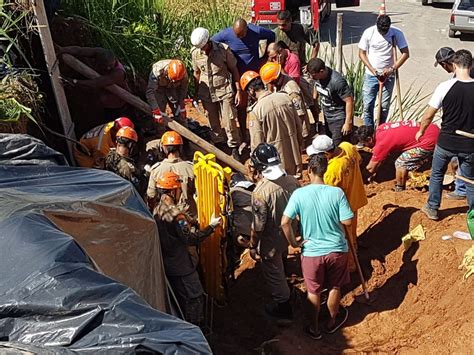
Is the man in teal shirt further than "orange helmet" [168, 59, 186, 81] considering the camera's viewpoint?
No

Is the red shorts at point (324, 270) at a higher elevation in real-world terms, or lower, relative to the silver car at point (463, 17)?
higher

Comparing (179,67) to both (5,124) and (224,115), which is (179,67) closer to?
(224,115)

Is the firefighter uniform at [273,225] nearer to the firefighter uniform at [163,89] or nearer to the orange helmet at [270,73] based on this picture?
the orange helmet at [270,73]

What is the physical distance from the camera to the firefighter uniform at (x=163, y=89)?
27.9 ft

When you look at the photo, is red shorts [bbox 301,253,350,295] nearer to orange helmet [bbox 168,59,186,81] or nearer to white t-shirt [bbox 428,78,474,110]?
white t-shirt [bbox 428,78,474,110]

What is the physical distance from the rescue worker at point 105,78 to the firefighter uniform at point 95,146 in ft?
2.68

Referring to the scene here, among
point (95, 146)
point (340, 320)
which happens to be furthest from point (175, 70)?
point (340, 320)

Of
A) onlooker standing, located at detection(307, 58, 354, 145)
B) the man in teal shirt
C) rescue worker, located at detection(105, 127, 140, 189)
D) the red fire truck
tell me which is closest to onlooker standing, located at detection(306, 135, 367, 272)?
the man in teal shirt

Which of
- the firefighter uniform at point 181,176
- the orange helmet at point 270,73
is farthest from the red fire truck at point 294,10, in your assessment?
the firefighter uniform at point 181,176

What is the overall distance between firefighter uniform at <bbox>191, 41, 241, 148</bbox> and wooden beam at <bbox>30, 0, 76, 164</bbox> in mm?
2037

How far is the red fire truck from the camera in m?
13.3

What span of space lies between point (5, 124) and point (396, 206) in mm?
4521

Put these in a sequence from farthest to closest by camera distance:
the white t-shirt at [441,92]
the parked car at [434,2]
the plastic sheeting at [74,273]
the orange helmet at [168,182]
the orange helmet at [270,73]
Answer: the parked car at [434,2] → the orange helmet at [270,73] → the white t-shirt at [441,92] → the orange helmet at [168,182] → the plastic sheeting at [74,273]

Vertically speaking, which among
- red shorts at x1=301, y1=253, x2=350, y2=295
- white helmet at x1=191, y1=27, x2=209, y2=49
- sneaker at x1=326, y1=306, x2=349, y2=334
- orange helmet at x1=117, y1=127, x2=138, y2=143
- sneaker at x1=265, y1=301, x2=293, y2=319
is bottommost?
sneaker at x1=326, y1=306, x2=349, y2=334
